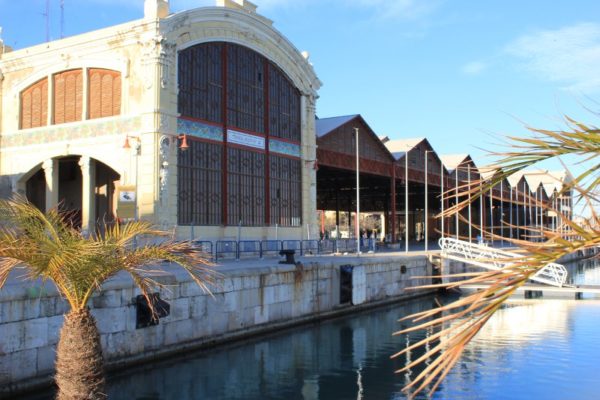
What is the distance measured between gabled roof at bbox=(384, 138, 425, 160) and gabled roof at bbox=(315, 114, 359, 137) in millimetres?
8474

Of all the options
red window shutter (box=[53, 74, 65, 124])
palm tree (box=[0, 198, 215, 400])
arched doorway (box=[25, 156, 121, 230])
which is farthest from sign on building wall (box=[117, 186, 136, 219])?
palm tree (box=[0, 198, 215, 400])

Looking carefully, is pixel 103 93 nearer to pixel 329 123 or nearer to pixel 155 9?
pixel 155 9

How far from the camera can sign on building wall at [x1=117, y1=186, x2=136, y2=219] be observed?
2747 centimetres

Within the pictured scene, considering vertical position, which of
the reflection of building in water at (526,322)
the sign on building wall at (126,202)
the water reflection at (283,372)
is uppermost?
the sign on building wall at (126,202)

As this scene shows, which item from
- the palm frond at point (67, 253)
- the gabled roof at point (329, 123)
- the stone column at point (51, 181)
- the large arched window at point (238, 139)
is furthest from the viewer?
the gabled roof at point (329, 123)

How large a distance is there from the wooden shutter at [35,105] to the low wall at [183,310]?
54.3 feet

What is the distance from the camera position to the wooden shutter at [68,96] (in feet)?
104

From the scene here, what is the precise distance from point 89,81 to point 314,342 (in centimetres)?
1795

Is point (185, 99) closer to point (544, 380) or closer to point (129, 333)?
point (129, 333)

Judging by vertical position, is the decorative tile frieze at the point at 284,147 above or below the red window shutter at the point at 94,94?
below

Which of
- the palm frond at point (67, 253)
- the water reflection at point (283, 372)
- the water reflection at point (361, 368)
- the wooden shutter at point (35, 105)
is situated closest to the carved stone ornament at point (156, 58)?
the wooden shutter at point (35, 105)

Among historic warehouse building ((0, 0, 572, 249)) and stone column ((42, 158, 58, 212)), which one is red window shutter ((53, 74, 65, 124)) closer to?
historic warehouse building ((0, 0, 572, 249))

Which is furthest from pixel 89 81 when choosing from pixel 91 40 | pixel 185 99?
pixel 185 99

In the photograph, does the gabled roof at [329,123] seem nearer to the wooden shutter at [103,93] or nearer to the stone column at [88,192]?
the wooden shutter at [103,93]
